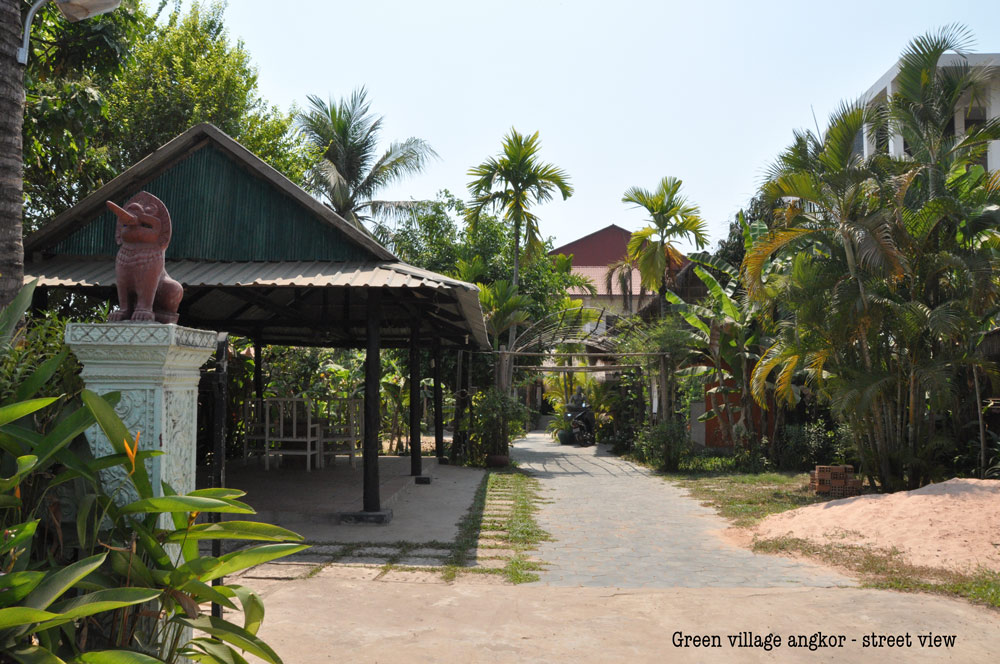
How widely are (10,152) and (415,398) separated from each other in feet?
22.7

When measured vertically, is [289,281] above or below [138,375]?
above

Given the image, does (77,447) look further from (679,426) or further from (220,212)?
(679,426)

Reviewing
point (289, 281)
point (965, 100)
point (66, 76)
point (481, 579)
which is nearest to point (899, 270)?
point (481, 579)

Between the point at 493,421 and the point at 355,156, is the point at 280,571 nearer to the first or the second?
the point at 493,421

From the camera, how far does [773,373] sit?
14.9 m

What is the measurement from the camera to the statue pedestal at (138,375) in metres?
3.07

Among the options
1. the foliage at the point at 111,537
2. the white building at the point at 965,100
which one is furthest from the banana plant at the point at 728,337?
the foliage at the point at 111,537

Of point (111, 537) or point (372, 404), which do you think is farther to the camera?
point (372, 404)

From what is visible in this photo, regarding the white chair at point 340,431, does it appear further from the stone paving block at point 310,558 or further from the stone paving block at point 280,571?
the stone paving block at point 280,571

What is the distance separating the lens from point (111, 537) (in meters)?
2.91

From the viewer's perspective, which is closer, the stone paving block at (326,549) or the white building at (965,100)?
the stone paving block at (326,549)

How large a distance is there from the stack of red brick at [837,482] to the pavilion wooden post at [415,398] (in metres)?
6.06

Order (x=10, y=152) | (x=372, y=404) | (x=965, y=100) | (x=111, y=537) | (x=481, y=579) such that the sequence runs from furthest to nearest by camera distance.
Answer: (x=965, y=100), (x=372, y=404), (x=481, y=579), (x=10, y=152), (x=111, y=537)

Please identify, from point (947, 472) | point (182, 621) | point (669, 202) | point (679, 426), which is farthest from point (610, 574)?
point (669, 202)
